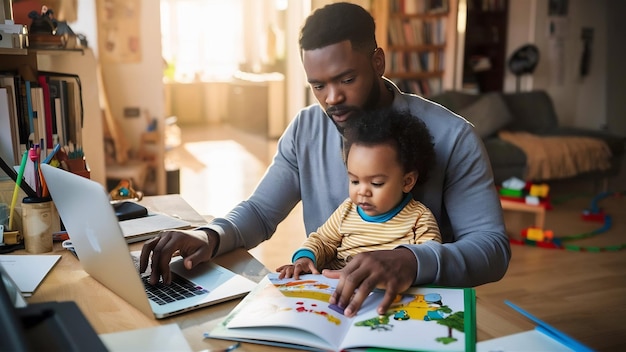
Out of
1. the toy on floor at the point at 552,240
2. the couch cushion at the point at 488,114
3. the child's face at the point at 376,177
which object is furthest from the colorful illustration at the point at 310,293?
the couch cushion at the point at 488,114

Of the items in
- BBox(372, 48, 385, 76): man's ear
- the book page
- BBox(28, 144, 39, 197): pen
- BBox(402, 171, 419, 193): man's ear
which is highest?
BBox(372, 48, 385, 76): man's ear

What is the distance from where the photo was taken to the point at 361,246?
1.34 meters

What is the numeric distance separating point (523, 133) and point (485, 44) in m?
1.22

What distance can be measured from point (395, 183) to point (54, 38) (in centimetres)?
151

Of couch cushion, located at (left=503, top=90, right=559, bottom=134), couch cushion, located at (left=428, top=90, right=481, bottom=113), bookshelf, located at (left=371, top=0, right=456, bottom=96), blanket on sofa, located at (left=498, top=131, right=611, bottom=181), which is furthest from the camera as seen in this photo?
bookshelf, located at (left=371, top=0, right=456, bottom=96)

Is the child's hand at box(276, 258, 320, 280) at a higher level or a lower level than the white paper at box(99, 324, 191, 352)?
higher

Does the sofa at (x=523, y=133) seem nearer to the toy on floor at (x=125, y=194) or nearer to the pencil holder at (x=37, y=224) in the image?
the toy on floor at (x=125, y=194)

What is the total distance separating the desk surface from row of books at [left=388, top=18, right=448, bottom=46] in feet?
16.1

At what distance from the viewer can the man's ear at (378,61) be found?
55.9 inches

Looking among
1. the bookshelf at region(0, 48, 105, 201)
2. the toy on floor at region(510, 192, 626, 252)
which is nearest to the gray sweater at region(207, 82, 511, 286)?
the bookshelf at region(0, 48, 105, 201)

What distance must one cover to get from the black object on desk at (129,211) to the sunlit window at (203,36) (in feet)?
25.9

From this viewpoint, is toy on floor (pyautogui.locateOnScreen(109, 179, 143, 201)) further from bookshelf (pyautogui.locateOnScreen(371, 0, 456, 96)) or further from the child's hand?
bookshelf (pyautogui.locateOnScreen(371, 0, 456, 96))

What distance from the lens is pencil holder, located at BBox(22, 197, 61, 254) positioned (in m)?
1.32

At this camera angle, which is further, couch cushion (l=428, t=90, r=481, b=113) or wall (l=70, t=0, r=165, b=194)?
couch cushion (l=428, t=90, r=481, b=113)
